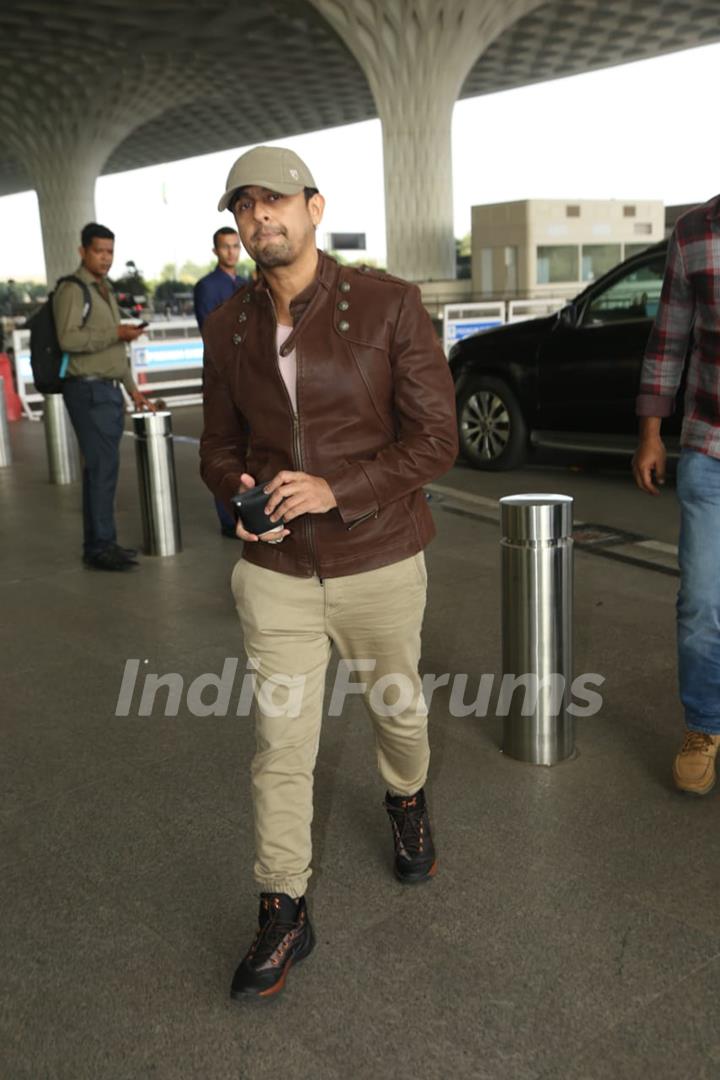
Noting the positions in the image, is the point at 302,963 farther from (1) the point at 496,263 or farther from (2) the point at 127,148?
(2) the point at 127,148

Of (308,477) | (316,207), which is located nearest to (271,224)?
(316,207)

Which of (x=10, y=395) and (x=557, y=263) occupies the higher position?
(x=557, y=263)

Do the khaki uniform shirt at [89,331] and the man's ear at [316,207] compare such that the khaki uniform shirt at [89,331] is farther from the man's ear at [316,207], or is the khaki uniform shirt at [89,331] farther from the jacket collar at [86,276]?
the man's ear at [316,207]

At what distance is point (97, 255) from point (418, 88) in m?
21.2

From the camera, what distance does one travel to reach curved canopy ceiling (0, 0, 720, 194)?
36.2 m

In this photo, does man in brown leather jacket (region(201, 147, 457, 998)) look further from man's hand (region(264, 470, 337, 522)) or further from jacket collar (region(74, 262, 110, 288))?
jacket collar (region(74, 262, 110, 288))

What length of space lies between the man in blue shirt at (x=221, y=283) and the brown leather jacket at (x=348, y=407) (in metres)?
4.84

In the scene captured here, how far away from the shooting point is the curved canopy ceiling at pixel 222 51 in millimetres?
36219

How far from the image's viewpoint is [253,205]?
8.61 feet

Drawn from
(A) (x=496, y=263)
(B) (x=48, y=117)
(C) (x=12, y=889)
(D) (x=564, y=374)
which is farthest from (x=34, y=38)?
(C) (x=12, y=889)

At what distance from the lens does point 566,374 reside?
31.7 feet

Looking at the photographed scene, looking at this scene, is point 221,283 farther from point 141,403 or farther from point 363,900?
point 363,900

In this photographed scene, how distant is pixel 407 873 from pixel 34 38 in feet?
131

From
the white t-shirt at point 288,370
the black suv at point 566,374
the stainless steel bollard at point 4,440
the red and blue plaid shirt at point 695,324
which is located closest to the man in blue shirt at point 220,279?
the black suv at point 566,374
